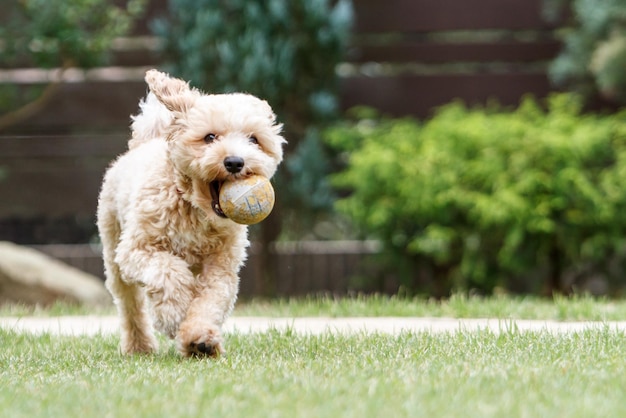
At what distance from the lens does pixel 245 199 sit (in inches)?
193

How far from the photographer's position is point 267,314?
7707 millimetres

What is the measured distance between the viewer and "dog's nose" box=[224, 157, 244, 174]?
16.2ft

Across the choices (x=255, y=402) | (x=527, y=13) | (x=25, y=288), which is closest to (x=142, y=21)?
(x=25, y=288)

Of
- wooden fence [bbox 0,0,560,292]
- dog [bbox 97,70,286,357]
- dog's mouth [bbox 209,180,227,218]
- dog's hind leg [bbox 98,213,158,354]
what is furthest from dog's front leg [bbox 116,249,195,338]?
wooden fence [bbox 0,0,560,292]

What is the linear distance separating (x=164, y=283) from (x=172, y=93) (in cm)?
97

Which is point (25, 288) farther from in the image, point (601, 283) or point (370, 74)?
point (601, 283)

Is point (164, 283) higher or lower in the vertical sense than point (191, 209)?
lower

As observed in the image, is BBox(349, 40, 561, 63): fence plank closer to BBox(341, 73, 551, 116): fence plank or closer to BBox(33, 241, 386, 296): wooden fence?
BBox(341, 73, 551, 116): fence plank

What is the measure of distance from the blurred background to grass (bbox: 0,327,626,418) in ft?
14.8

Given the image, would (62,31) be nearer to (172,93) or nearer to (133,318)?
(133,318)

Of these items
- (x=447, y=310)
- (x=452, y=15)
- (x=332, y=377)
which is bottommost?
(x=447, y=310)

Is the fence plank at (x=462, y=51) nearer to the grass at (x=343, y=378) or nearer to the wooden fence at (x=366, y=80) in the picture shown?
the wooden fence at (x=366, y=80)

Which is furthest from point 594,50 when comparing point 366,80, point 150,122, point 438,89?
point 150,122

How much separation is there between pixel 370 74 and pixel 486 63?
1.28 m
